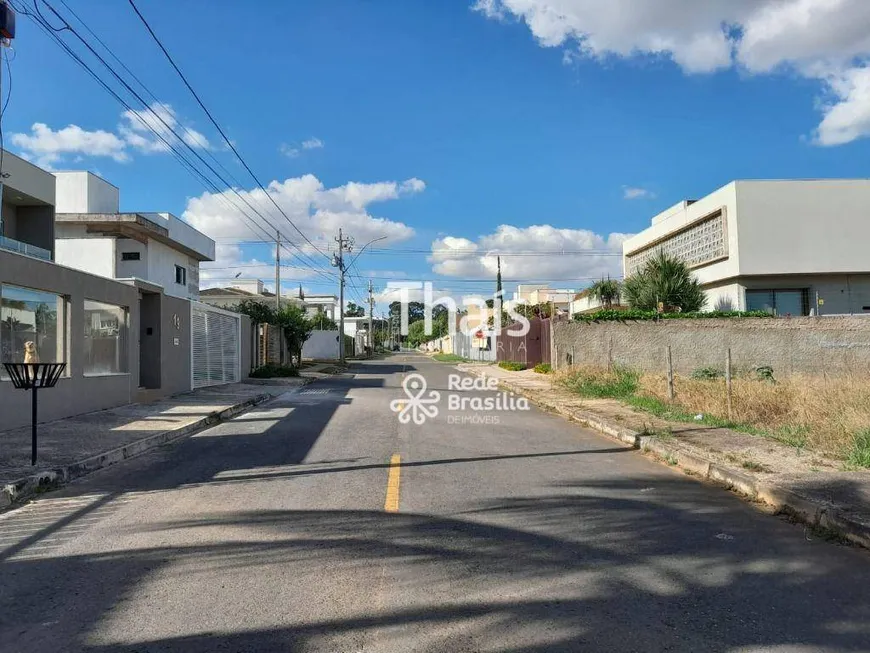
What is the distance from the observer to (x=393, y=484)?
7.42 metres

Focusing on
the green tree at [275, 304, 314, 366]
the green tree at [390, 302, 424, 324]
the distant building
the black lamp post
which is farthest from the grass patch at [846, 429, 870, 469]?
the green tree at [390, 302, 424, 324]

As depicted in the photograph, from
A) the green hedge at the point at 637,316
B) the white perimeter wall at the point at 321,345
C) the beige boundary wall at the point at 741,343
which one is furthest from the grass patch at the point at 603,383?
the white perimeter wall at the point at 321,345

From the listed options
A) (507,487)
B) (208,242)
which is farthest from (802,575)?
(208,242)

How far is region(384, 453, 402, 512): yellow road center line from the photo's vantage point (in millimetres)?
6426

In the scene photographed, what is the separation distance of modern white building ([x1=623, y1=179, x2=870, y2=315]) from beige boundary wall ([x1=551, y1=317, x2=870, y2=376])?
28.5 ft

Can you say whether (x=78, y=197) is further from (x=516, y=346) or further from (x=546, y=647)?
(x=546, y=647)

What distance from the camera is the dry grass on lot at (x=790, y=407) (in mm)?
8961

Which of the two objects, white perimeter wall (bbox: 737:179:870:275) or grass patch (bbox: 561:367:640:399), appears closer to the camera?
grass patch (bbox: 561:367:640:399)

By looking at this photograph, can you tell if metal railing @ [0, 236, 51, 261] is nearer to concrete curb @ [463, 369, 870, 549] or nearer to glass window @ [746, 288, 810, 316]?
concrete curb @ [463, 369, 870, 549]

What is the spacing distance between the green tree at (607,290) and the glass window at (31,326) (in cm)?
2985

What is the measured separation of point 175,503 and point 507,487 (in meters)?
3.57

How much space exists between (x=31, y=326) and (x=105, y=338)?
110 inches

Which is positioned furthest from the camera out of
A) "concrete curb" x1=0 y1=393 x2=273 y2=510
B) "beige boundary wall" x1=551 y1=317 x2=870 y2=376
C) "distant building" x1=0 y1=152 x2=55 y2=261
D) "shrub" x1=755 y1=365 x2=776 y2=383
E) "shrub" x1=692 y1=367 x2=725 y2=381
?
"beige boundary wall" x1=551 y1=317 x2=870 y2=376

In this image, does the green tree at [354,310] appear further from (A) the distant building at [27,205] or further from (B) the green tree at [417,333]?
(A) the distant building at [27,205]
